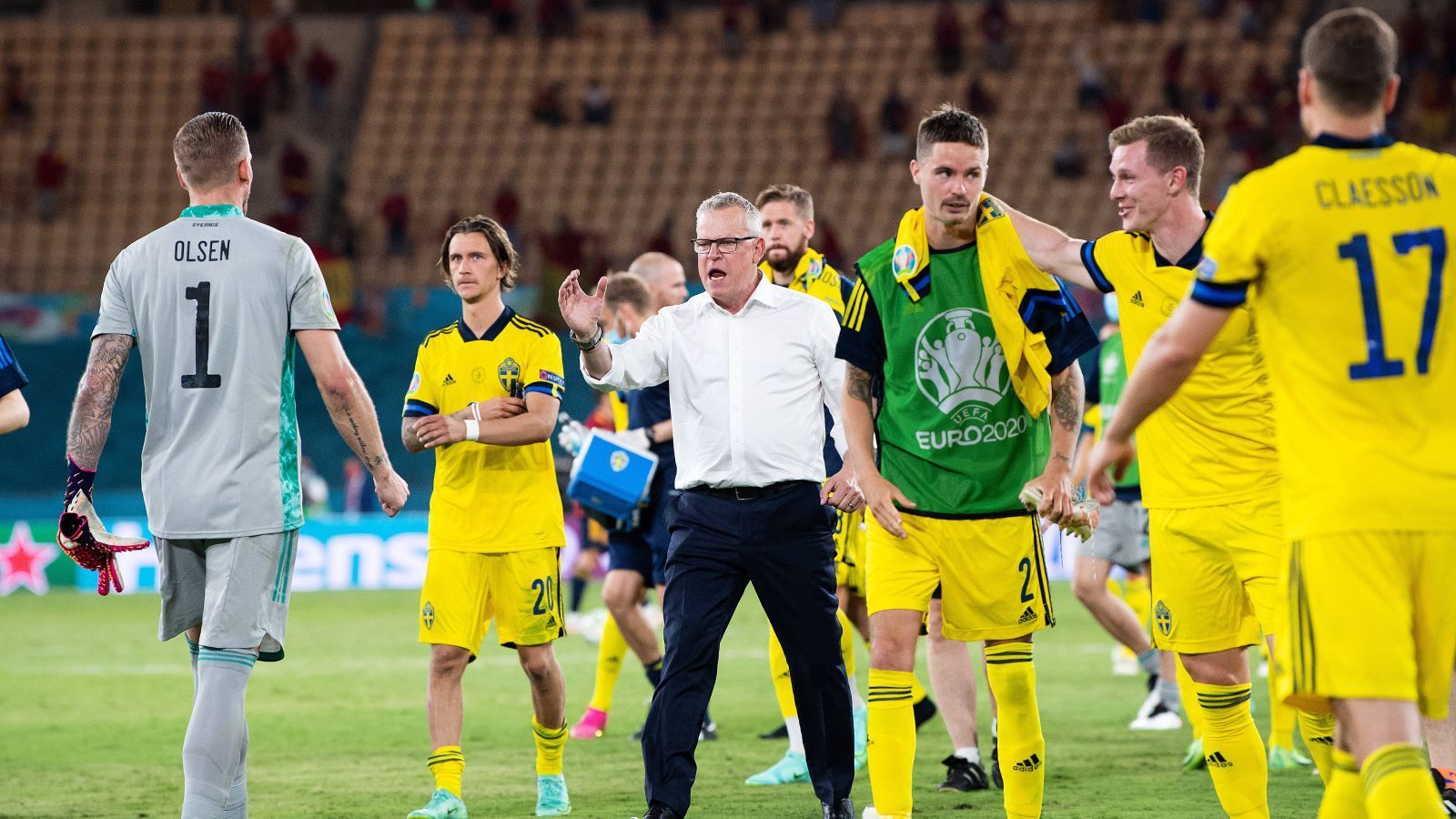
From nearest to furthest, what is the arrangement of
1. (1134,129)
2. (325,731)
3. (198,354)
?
(198,354)
(1134,129)
(325,731)

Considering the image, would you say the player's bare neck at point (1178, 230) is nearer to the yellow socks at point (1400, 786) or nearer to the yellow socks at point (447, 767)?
the yellow socks at point (1400, 786)

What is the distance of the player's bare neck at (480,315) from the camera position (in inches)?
271

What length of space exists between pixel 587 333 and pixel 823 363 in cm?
102

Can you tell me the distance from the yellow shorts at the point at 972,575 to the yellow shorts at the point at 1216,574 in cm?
43

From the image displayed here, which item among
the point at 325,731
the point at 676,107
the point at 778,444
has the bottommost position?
the point at 325,731

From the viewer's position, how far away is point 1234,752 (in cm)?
559

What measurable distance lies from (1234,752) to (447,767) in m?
3.09

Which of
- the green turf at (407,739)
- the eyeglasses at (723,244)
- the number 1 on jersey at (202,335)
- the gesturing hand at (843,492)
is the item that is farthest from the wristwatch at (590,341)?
the green turf at (407,739)

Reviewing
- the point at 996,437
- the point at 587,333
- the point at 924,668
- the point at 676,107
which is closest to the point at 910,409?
the point at 996,437

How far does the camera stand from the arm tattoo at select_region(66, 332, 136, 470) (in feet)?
17.4

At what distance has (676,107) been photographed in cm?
2842

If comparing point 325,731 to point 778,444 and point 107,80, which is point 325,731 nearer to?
point 778,444

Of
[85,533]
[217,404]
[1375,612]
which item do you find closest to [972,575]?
[1375,612]

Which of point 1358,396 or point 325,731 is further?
point 325,731
